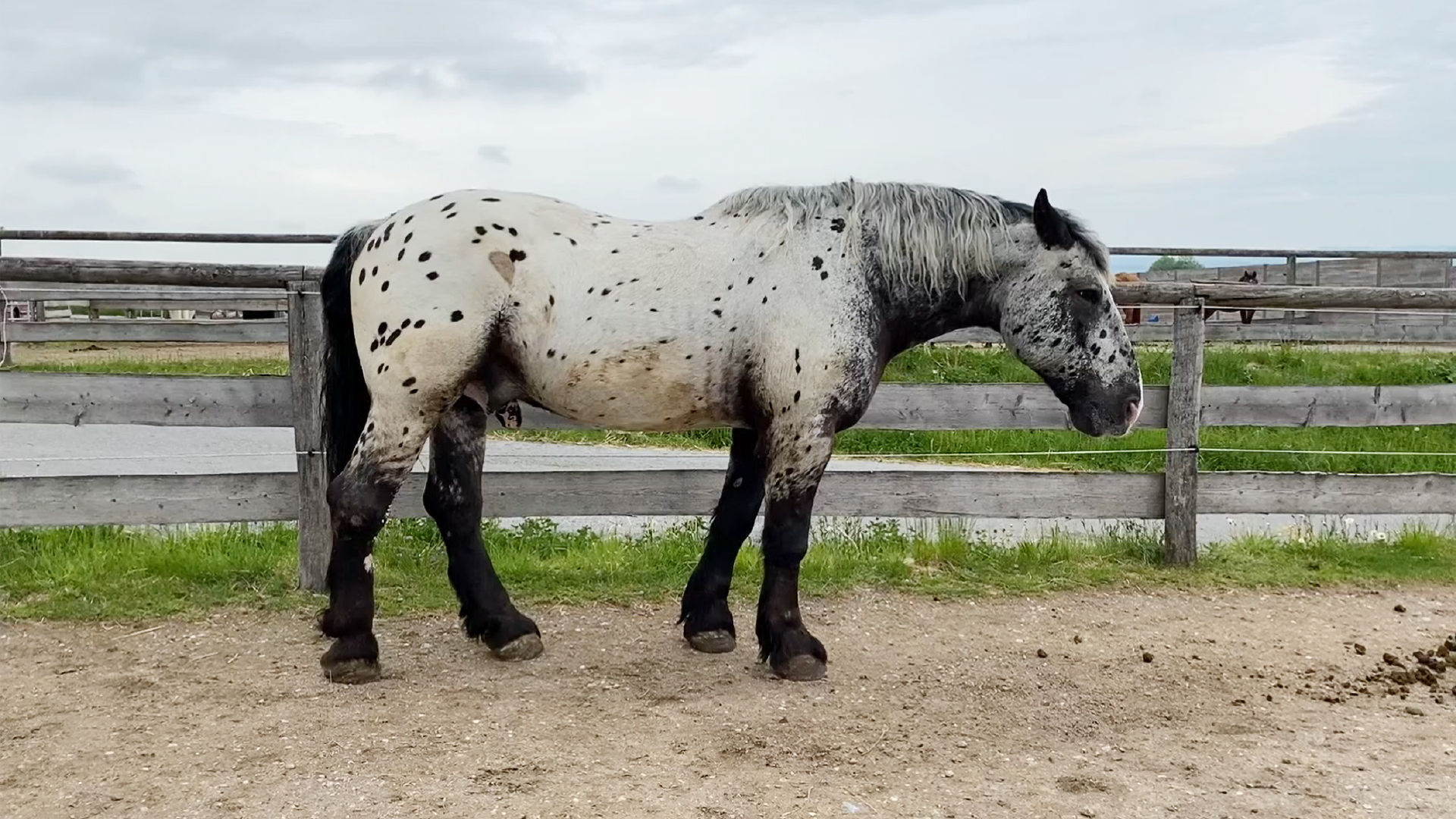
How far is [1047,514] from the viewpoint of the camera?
5.60 meters

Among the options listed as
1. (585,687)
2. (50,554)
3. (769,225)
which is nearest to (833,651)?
(585,687)

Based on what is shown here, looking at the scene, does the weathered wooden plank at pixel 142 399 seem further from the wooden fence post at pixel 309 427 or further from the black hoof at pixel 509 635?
the black hoof at pixel 509 635

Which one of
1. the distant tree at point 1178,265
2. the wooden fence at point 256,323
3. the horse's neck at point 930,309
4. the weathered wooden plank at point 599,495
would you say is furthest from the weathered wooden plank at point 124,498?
the distant tree at point 1178,265

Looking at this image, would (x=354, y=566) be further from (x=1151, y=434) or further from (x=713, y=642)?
(x=1151, y=434)

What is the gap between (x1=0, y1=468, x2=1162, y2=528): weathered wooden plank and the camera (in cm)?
487

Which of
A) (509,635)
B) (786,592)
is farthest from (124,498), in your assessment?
(786,592)

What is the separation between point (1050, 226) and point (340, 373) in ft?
9.00

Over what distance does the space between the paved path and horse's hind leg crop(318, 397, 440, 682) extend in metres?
1.55

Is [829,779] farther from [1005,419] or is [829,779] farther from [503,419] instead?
→ [1005,419]

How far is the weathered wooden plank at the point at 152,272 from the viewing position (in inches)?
182

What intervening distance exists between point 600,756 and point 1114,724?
1.70 m

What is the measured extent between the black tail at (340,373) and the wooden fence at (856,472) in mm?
642

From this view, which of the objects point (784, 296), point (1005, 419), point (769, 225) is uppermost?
point (769, 225)

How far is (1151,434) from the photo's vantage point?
878 cm
